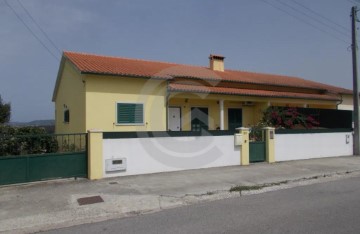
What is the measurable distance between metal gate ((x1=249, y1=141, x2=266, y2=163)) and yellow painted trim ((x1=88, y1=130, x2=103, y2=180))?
6042mm

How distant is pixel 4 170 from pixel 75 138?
7.24 ft

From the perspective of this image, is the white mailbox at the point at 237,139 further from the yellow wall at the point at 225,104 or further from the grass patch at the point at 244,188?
the yellow wall at the point at 225,104

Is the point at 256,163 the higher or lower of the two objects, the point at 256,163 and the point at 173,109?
the lower

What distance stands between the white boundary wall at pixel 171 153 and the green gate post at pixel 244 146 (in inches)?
6.2

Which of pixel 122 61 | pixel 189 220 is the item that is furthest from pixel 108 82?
pixel 189 220

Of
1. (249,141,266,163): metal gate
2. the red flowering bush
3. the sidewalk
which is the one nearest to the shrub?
the sidewalk

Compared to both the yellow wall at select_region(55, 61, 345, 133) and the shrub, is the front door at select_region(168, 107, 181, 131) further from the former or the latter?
the shrub

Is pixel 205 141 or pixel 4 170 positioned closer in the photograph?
pixel 4 170

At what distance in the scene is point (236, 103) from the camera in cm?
1922

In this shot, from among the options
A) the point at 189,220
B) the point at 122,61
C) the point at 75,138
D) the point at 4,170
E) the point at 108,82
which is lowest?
the point at 189,220

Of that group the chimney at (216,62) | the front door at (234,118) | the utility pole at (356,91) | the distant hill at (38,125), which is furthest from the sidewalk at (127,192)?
the chimney at (216,62)

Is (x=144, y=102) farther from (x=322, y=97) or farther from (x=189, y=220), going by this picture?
(x=322, y=97)

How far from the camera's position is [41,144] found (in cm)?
942

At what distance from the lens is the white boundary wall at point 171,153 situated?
10.0 meters
